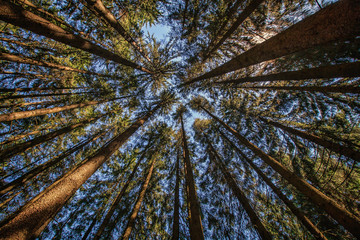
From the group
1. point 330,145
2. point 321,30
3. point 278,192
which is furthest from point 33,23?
point 278,192

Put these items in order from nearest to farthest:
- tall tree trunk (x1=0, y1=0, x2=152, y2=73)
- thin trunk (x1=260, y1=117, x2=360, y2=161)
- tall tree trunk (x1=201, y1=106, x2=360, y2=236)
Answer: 1. tall tree trunk (x1=0, y1=0, x2=152, y2=73)
2. tall tree trunk (x1=201, y1=106, x2=360, y2=236)
3. thin trunk (x1=260, y1=117, x2=360, y2=161)

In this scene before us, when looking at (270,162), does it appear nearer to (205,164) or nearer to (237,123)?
(237,123)

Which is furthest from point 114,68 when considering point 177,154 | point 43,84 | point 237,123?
point 237,123

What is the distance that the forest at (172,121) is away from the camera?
3.31m

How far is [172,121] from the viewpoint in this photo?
33.8ft

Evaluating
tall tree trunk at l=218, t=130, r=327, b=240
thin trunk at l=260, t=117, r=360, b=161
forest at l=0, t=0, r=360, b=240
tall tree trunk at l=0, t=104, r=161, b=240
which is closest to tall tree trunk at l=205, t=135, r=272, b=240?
forest at l=0, t=0, r=360, b=240

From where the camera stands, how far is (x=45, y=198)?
6.41 ft

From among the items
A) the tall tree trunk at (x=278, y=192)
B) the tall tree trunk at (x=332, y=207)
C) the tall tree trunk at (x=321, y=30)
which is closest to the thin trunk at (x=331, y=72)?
the tall tree trunk at (x=321, y=30)

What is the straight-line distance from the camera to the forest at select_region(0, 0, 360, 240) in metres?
3.31

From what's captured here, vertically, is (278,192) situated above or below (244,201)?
above

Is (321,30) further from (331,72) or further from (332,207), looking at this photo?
(332,207)

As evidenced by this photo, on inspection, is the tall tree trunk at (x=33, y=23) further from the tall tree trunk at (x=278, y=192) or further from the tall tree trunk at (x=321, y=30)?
the tall tree trunk at (x=278, y=192)

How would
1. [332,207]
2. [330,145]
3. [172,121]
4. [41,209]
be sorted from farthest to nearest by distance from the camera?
1. [172,121]
2. [330,145]
3. [332,207]
4. [41,209]

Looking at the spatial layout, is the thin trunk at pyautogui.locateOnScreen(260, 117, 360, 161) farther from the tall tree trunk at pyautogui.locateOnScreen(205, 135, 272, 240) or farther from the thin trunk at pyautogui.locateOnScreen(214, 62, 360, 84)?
the tall tree trunk at pyautogui.locateOnScreen(205, 135, 272, 240)
